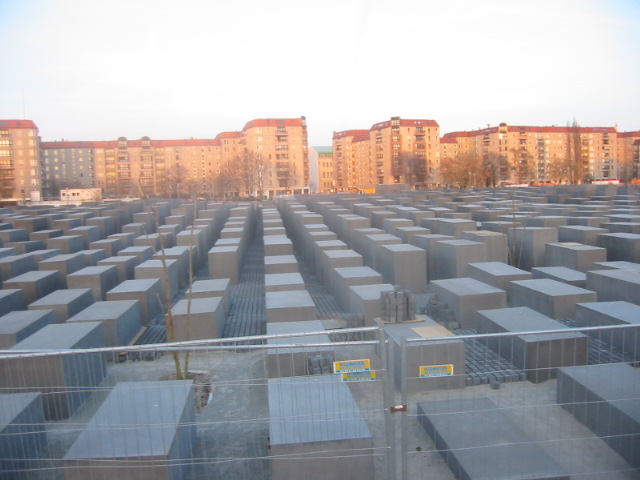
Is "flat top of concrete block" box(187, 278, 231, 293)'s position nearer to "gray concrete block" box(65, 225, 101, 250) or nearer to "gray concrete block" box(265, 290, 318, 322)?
"gray concrete block" box(265, 290, 318, 322)

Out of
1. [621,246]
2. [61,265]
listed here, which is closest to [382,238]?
[621,246]

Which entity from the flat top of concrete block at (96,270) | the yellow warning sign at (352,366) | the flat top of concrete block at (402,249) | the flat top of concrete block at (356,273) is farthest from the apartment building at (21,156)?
the yellow warning sign at (352,366)

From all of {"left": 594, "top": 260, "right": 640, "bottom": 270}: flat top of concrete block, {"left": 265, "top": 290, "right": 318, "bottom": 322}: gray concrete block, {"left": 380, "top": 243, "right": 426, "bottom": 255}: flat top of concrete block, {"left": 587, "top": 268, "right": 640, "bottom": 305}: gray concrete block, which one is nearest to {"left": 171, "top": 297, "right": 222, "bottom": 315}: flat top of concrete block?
{"left": 265, "top": 290, "right": 318, "bottom": 322}: gray concrete block

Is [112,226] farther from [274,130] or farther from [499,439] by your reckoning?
[274,130]

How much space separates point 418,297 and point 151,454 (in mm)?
8533

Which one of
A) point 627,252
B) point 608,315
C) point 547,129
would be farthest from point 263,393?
point 547,129

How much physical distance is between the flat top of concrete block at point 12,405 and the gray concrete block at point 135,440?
0.81 meters

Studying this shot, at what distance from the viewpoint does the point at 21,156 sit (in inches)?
Answer: 2731

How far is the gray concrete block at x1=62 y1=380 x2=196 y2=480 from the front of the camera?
3775 mm

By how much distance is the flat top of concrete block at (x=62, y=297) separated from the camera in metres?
9.39

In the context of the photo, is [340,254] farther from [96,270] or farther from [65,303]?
[65,303]

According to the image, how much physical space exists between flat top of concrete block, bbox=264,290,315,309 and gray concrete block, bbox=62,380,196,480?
399 centimetres

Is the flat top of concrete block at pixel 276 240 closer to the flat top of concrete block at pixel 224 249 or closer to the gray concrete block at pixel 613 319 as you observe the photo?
the flat top of concrete block at pixel 224 249

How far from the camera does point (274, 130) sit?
8019 cm
